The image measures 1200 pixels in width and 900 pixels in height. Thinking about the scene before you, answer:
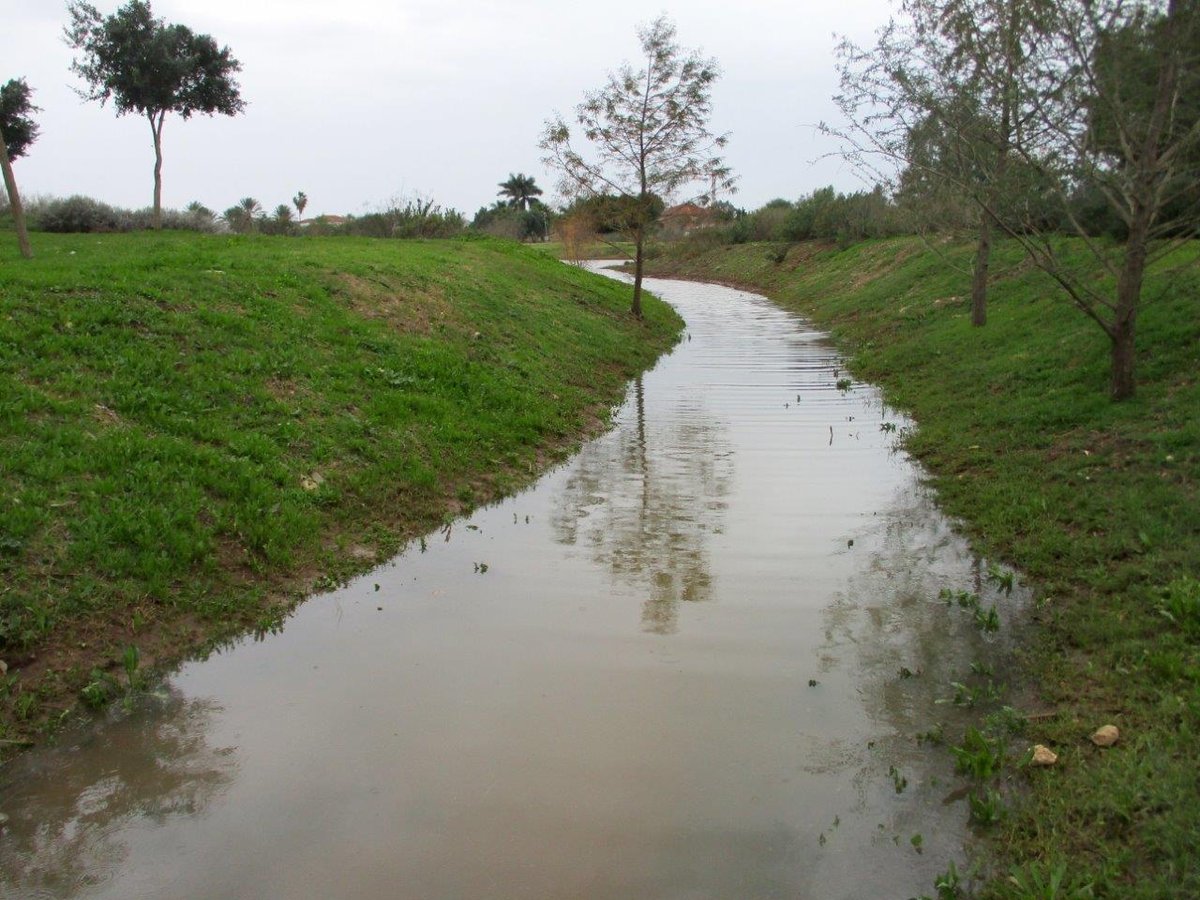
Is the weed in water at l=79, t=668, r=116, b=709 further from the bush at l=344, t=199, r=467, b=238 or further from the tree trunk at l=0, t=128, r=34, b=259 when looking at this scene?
the bush at l=344, t=199, r=467, b=238

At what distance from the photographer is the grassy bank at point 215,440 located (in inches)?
233

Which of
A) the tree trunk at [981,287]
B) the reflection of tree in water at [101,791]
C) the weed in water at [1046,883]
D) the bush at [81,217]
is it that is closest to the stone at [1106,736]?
the weed in water at [1046,883]

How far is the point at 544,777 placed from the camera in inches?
179

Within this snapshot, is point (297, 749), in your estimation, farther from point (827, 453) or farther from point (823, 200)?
point (823, 200)

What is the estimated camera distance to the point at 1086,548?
7043 millimetres

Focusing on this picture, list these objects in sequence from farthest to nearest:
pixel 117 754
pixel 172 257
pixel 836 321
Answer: pixel 836 321
pixel 172 257
pixel 117 754

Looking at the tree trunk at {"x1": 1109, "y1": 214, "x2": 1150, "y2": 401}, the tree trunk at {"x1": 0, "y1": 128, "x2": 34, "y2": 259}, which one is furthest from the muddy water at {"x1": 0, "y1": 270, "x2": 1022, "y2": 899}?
the tree trunk at {"x1": 0, "y1": 128, "x2": 34, "y2": 259}

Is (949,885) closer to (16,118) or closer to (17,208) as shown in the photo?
(17,208)

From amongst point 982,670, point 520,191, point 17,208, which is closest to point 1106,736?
point 982,670

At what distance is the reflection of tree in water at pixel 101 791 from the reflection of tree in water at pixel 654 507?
2939mm

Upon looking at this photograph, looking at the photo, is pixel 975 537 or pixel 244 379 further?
pixel 244 379

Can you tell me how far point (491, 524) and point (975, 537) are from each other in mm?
4403

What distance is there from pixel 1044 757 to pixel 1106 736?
0.37 metres

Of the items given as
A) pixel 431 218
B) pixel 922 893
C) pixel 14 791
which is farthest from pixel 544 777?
pixel 431 218
